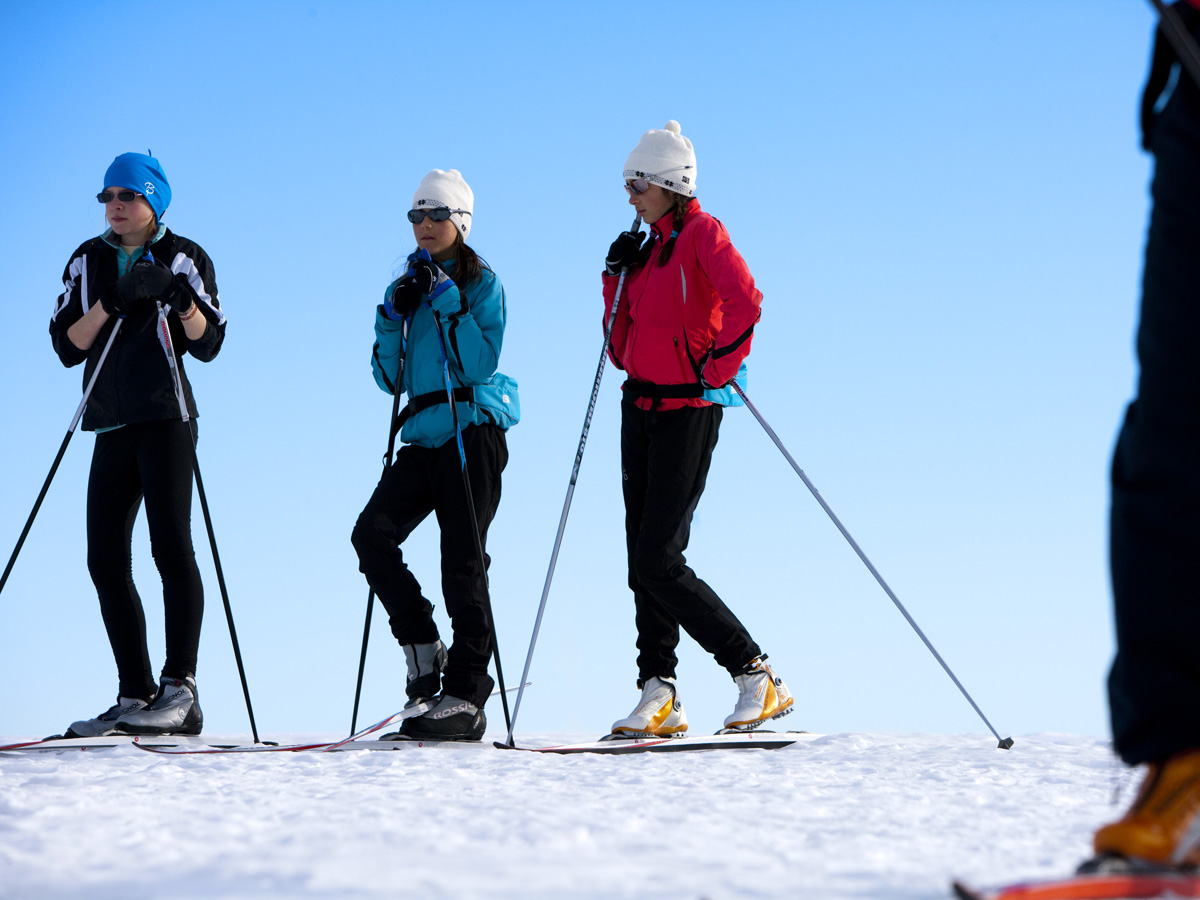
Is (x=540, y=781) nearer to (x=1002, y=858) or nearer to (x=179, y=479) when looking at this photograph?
(x=1002, y=858)

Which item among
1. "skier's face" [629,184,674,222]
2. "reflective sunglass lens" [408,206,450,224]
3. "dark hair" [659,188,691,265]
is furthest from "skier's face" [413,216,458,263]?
"dark hair" [659,188,691,265]

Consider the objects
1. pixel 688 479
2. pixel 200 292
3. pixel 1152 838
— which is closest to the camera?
pixel 1152 838

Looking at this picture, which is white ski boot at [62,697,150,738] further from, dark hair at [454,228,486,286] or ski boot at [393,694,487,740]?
dark hair at [454,228,486,286]

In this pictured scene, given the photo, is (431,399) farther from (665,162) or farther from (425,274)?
(665,162)

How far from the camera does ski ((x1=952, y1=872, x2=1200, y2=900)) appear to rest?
1.37 meters

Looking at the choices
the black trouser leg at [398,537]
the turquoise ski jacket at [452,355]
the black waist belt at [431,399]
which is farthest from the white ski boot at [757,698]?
the black waist belt at [431,399]

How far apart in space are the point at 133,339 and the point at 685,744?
8.86ft

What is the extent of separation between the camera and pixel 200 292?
14.5 ft

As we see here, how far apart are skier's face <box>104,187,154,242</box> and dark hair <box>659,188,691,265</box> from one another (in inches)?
85.4

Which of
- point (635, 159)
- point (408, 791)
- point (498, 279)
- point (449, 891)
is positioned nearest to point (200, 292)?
point (498, 279)

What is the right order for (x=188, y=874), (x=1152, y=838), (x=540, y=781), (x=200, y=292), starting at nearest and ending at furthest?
(x=1152, y=838), (x=188, y=874), (x=540, y=781), (x=200, y=292)

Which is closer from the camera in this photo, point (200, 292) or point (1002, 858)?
point (1002, 858)

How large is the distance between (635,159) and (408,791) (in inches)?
109

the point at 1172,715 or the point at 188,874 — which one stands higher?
the point at 1172,715
